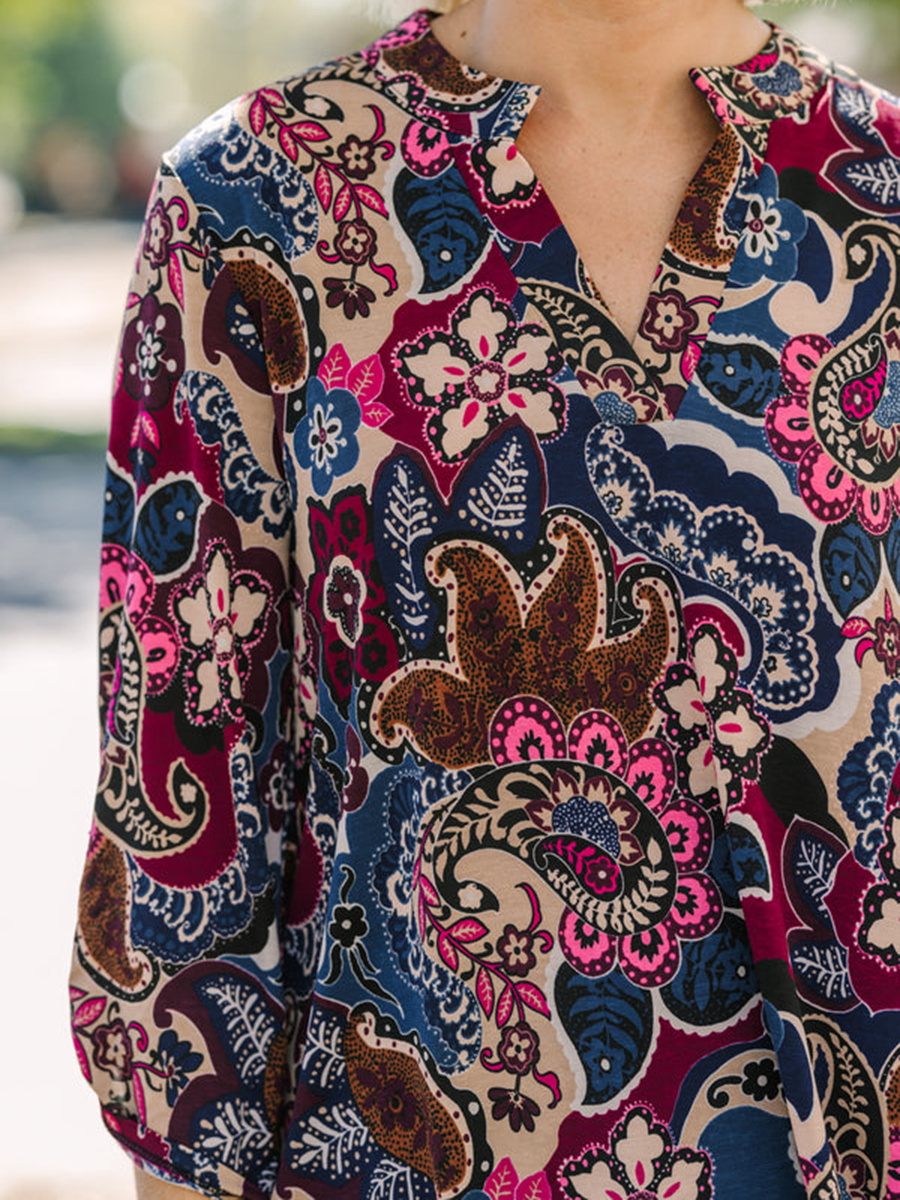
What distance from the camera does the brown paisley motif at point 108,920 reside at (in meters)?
1.35

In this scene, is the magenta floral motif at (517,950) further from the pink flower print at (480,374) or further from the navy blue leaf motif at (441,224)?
the navy blue leaf motif at (441,224)

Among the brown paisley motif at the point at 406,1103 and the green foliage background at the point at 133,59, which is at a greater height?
the green foliage background at the point at 133,59

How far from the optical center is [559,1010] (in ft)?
3.95

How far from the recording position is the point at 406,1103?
4.10 feet

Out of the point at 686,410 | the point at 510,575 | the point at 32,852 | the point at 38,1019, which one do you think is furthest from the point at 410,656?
the point at 32,852

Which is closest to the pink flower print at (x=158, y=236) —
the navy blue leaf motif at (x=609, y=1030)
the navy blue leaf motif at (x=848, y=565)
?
the navy blue leaf motif at (x=848, y=565)

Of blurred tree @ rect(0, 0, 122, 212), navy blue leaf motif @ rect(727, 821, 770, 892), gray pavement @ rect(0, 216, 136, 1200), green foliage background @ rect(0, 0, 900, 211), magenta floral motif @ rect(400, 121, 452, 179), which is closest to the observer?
navy blue leaf motif @ rect(727, 821, 770, 892)

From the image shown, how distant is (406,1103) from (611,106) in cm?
91

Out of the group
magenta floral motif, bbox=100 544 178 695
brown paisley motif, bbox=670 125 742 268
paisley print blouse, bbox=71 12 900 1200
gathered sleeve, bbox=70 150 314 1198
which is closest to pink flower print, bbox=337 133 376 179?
paisley print blouse, bbox=71 12 900 1200

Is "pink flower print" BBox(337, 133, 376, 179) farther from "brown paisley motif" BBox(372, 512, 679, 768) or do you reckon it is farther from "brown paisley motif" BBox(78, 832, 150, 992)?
"brown paisley motif" BBox(78, 832, 150, 992)

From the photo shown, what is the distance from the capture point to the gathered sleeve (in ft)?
4.25

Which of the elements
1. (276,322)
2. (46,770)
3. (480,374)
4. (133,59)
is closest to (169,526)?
(276,322)

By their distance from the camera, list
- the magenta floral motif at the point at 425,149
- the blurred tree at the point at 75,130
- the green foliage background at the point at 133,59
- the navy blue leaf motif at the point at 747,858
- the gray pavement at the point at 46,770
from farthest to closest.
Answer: the blurred tree at the point at 75,130 < the green foliage background at the point at 133,59 < the gray pavement at the point at 46,770 < the magenta floral motif at the point at 425,149 < the navy blue leaf motif at the point at 747,858

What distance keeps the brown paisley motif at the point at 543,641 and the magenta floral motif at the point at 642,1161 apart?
0.32m
